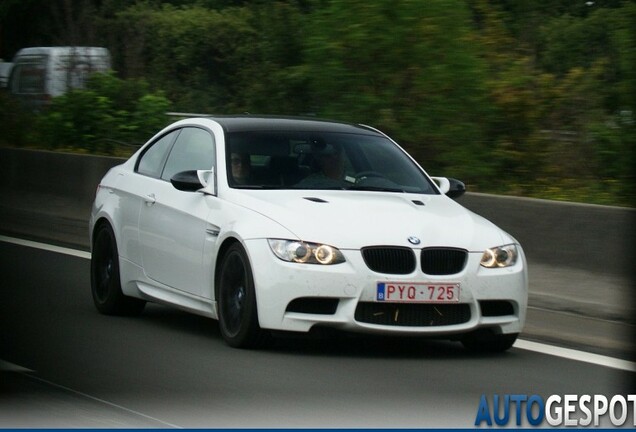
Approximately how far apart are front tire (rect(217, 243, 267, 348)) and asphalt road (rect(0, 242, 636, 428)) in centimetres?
11

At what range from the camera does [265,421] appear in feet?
23.9

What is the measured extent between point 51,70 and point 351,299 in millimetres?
22202

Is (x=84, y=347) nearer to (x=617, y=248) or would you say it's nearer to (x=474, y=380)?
(x=474, y=380)

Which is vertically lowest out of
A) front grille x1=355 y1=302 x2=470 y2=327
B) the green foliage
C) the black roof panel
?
the green foliage

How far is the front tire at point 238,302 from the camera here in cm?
930

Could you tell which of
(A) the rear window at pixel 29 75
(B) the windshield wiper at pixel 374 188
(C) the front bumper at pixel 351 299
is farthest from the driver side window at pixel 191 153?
(A) the rear window at pixel 29 75

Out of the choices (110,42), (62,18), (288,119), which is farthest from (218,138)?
(110,42)

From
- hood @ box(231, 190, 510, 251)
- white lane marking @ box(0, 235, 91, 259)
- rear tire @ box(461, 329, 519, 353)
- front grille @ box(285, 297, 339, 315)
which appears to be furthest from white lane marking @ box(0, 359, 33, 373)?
white lane marking @ box(0, 235, 91, 259)

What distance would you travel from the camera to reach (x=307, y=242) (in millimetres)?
9164

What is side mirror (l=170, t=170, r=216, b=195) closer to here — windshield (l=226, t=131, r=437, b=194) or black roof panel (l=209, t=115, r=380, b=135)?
windshield (l=226, t=131, r=437, b=194)

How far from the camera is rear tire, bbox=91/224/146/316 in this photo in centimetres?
1132

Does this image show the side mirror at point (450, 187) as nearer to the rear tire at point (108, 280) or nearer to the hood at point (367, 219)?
the hood at point (367, 219)

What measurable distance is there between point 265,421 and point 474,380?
1863mm

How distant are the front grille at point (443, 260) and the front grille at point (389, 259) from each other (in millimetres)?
93
